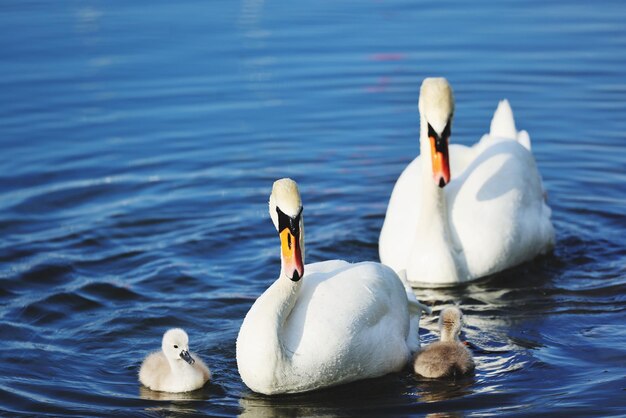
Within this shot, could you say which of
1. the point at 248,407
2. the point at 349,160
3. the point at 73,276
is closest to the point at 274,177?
the point at 349,160

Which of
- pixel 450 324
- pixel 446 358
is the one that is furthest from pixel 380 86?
pixel 446 358

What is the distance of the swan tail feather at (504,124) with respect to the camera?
13.3m

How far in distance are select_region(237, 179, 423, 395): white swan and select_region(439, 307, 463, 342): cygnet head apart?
35 centimetres

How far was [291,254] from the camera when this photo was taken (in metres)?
8.67

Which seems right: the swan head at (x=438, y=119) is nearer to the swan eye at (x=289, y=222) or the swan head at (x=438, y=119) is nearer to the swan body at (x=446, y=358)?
the swan body at (x=446, y=358)

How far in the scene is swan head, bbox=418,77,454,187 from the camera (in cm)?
1102

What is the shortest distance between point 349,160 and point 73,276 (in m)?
4.14

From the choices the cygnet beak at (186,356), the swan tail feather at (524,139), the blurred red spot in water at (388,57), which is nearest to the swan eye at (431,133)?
the swan tail feather at (524,139)

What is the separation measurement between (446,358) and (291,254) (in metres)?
1.36

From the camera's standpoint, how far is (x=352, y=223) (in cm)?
1295

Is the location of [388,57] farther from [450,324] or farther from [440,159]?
[450,324]

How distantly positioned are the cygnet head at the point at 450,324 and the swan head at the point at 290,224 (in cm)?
140

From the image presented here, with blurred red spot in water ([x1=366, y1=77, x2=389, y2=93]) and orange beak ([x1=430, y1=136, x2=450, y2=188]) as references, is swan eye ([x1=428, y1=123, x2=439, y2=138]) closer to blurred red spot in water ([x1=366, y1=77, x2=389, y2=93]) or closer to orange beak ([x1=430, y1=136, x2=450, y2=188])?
orange beak ([x1=430, y1=136, x2=450, y2=188])

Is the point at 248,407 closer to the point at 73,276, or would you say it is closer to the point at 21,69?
the point at 73,276
